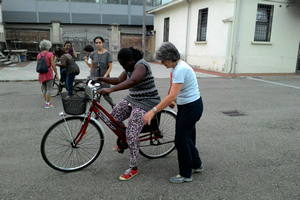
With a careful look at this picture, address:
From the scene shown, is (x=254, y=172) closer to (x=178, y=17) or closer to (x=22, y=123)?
(x=22, y=123)

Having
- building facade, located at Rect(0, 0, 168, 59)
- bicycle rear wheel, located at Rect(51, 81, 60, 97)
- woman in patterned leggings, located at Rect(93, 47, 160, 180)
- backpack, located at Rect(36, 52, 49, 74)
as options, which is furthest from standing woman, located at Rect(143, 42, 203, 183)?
building facade, located at Rect(0, 0, 168, 59)

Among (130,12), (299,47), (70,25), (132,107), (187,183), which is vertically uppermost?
(130,12)

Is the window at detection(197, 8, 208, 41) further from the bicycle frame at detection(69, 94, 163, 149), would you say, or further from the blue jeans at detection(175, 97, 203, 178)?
the blue jeans at detection(175, 97, 203, 178)

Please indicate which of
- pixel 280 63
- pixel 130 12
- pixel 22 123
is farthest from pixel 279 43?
pixel 130 12

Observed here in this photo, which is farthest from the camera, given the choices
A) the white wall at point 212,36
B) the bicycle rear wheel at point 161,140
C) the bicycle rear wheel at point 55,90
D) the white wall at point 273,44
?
the white wall at point 212,36

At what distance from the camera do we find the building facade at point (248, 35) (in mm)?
13750

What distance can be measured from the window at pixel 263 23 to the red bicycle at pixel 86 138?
43.0 feet

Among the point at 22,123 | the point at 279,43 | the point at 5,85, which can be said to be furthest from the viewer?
the point at 279,43

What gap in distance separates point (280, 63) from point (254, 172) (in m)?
14.3

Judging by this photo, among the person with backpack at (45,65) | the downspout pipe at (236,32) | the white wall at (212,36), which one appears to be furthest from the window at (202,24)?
the person with backpack at (45,65)

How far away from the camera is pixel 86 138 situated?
320 centimetres

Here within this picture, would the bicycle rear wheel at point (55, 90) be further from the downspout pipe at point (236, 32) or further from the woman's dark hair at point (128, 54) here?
the downspout pipe at point (236, 32)

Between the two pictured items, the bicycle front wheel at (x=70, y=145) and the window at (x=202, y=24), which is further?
the window at (x=202, y=24)

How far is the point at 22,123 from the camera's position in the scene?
5.04 meters
